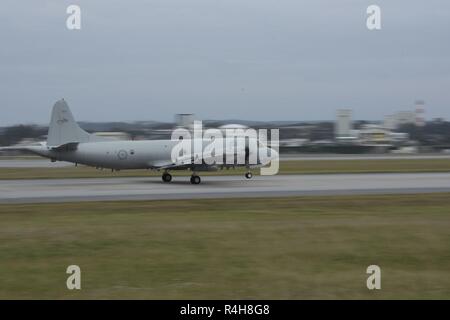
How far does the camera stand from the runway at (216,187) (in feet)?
124

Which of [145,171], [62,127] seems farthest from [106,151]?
[145,171]

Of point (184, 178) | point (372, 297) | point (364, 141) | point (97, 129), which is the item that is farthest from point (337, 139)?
point (372, 297)

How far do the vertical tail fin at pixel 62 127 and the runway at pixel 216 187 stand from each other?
3.07 metres

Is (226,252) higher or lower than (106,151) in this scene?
lower

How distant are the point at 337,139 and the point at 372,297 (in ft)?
514

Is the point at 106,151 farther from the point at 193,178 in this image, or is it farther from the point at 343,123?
the point at 343,123

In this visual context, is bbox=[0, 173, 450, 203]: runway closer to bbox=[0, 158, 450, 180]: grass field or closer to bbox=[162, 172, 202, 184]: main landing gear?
bbox=[162, 172, 202, 184]: main landing gear

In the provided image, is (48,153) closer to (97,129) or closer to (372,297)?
(372,297)

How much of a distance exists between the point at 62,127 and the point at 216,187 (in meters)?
12.8

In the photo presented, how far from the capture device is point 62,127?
4881 cm

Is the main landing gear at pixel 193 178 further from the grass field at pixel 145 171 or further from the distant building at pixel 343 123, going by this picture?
the distant building at pixel 343 123

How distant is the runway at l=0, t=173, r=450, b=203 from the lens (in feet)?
124

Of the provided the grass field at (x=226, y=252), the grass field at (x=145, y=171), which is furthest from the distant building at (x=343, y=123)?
the grass field at (x=226, y=252)

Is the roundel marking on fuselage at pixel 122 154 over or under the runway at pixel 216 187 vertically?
over
